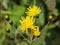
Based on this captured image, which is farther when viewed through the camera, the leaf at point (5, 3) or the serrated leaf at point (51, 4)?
the leaf at point (5, 3)

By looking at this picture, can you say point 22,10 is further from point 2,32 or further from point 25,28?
point 25,28

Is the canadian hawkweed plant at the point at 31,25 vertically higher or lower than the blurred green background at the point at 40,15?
higher

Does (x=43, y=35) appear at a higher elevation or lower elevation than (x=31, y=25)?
lower

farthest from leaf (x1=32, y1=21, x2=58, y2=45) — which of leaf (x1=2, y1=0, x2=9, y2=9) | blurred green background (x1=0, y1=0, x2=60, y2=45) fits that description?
leaf (x1=2, y1=0, x2=9, y2=9)

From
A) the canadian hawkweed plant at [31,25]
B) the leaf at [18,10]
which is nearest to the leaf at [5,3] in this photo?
the leaf at [18,10]

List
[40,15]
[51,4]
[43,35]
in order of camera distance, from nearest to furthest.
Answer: [43,35]
[51,4]
[40,15]

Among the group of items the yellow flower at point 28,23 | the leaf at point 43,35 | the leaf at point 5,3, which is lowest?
the leaf at point 43,35

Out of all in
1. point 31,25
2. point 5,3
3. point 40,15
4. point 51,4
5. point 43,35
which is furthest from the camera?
point 5,3

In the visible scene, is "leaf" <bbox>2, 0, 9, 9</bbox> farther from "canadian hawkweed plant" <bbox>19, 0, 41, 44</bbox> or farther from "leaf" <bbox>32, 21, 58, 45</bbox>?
"canadian hawkweed plant" <bbox>19, 0, 41, 44</bbox>

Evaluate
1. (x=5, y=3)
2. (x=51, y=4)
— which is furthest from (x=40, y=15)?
(x=5, y=3)

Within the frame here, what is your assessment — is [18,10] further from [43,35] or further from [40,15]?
[43,35]

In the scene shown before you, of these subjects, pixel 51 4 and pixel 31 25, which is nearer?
pixel 31 25

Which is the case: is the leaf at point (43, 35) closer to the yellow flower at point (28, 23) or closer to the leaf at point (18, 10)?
the yellow flower at point (28, 23)

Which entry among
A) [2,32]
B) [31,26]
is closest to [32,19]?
[31,26]
